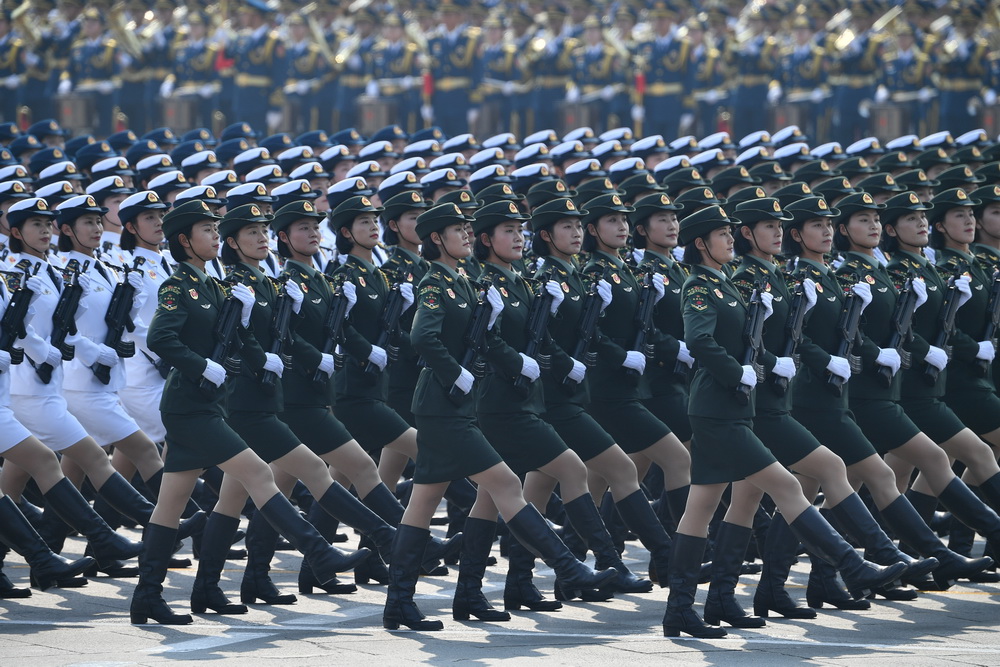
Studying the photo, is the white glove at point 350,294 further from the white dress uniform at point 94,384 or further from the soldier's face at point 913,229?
the soldier's face at point 913,229

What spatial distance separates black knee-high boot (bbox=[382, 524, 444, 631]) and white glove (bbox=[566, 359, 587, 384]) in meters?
1.14

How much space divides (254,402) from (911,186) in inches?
189

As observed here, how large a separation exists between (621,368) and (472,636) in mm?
1915

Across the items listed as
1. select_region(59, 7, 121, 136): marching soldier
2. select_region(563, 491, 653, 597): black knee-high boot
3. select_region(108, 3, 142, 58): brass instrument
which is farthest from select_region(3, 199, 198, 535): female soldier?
select_region(108, 3, 142, 58): brass instrument

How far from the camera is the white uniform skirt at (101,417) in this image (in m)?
10.3

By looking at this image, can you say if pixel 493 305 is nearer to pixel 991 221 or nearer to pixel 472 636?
pixel 472 636

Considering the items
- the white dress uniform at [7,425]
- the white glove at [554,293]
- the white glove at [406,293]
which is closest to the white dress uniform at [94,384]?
the white dress uniform at [7,425]

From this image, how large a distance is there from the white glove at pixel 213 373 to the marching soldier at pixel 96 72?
50.6ft

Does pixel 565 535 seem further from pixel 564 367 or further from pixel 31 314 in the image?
pixel 31 314

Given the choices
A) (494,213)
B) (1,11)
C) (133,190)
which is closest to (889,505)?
(494,213)

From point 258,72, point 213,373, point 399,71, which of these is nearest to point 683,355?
point 213,373

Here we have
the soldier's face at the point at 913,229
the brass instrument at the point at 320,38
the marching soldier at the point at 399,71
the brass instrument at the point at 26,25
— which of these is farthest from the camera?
the brass instrument at the point at 26,25

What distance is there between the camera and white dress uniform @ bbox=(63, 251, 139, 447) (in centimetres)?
1027

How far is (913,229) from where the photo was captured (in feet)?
32.9
